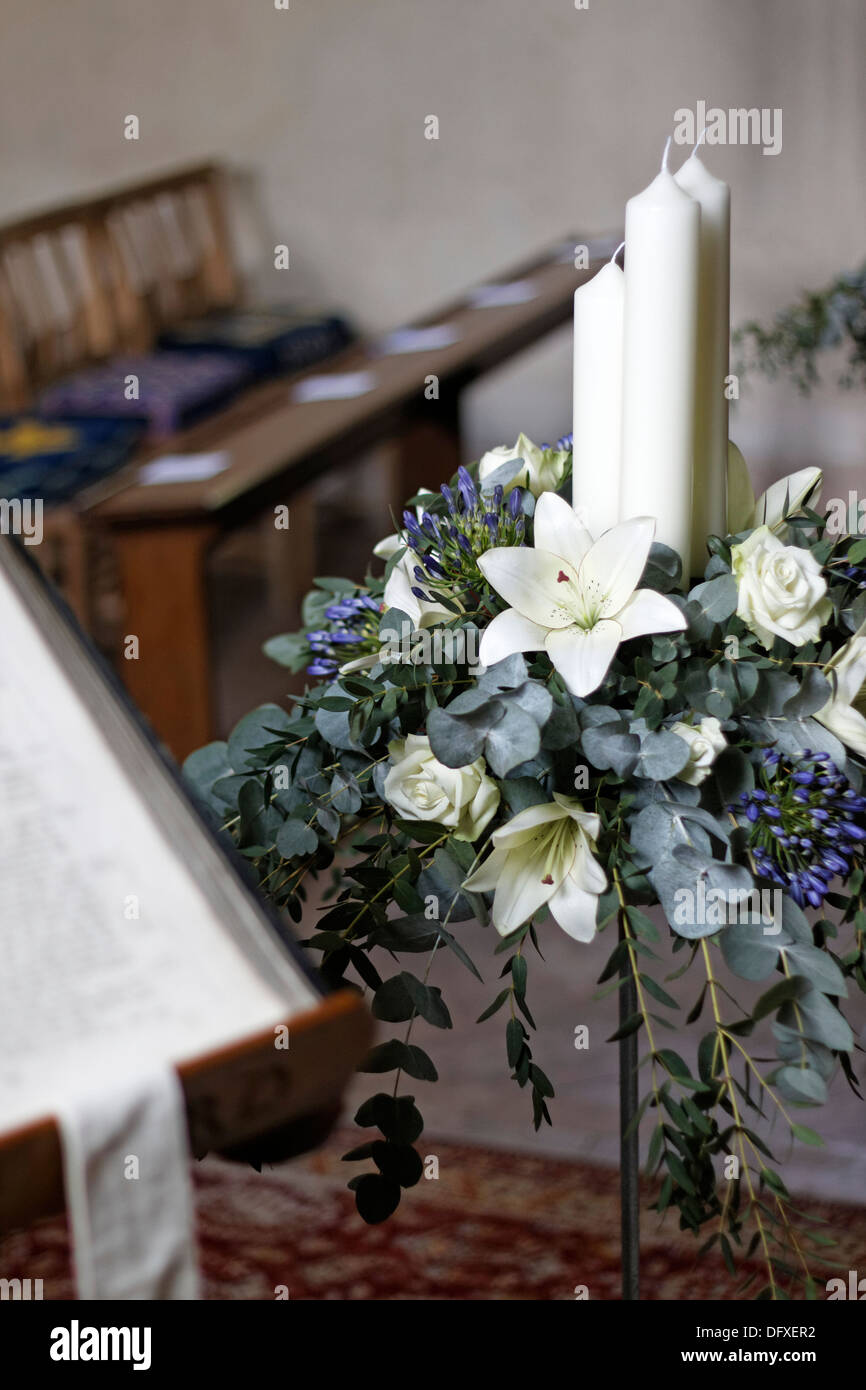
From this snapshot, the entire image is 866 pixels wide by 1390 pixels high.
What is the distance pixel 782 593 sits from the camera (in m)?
0.75

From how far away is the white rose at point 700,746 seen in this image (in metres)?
0.74

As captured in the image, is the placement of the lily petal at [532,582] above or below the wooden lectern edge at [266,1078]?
above

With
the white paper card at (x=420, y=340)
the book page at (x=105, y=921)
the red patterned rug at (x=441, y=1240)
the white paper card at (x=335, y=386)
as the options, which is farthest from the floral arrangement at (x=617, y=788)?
the white paper card at (x=420, y=340)

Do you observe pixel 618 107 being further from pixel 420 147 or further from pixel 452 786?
pixel 452 786

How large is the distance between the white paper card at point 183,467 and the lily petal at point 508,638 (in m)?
1.69

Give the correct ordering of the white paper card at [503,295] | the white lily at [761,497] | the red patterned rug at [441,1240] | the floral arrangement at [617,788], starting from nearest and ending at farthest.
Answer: the floral arrangement at [617,788] → the white lily at [761,497] → the red patterned rug at [441,1240] → the white paper card at [503,295]

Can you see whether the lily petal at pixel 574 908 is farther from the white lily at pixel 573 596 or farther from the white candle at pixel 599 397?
the white candle at pixel 599 397

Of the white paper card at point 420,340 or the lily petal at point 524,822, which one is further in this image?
the white paper card at point 420,340

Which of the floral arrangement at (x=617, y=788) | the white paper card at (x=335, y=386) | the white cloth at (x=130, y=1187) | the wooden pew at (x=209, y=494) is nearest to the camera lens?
the white cloth at (x=130, y=1187)

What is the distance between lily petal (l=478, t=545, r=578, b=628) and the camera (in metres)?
0.78

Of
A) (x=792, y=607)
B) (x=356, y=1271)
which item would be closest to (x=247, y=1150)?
(x=792, y=607)

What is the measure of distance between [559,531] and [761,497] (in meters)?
0.16

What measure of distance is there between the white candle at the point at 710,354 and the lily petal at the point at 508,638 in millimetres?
115

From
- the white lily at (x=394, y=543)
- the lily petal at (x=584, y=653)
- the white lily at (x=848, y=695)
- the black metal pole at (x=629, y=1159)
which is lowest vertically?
the black metal pole at (x=629, y=1159)
